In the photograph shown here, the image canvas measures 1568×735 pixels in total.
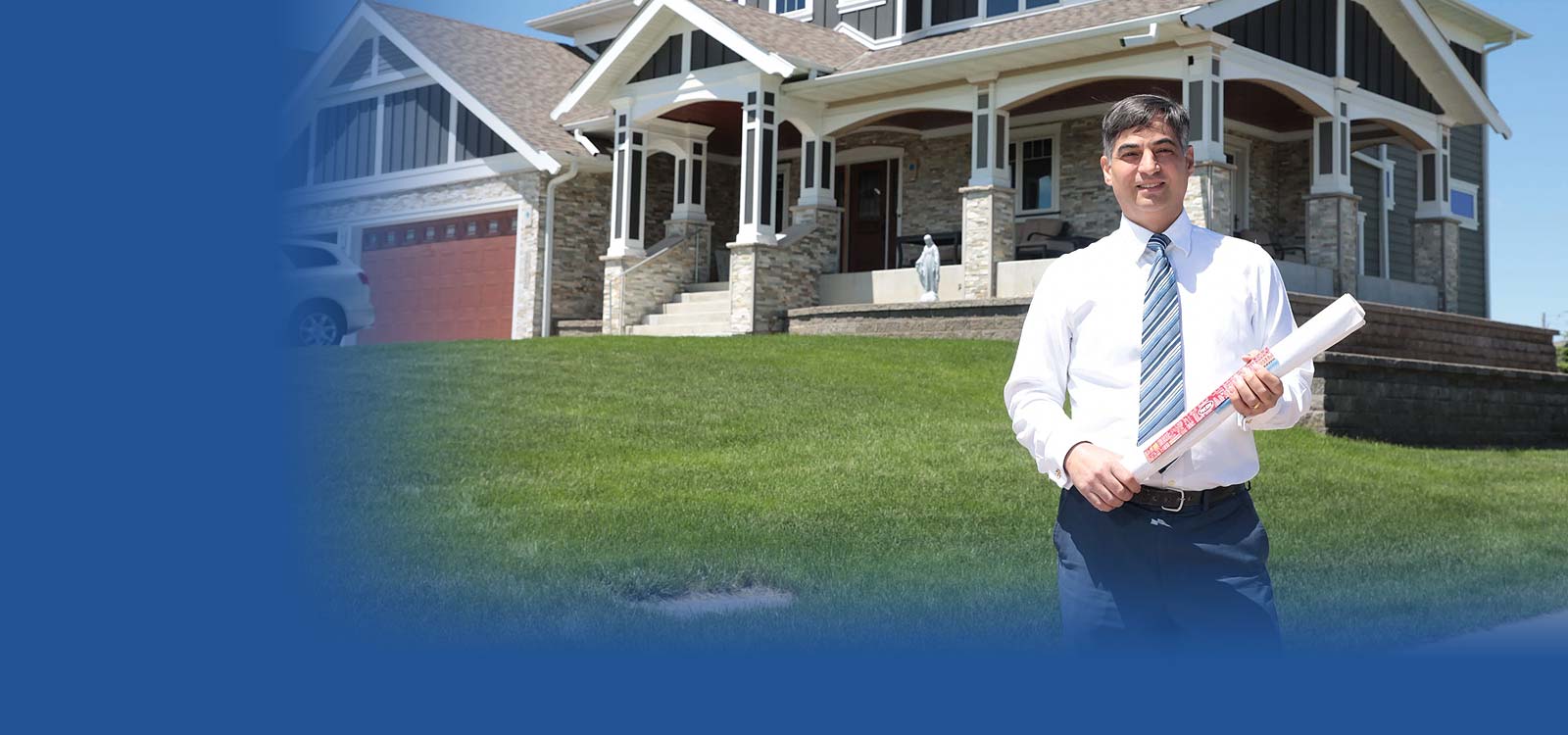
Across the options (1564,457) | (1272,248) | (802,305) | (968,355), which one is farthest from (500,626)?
(1272,248)

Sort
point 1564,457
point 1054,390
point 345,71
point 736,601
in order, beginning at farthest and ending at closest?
1. point 1564,457
2. point 736,601
3. point 1054,390
4. point 345,71

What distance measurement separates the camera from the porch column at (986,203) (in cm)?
1788

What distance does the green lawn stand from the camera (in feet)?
8.59

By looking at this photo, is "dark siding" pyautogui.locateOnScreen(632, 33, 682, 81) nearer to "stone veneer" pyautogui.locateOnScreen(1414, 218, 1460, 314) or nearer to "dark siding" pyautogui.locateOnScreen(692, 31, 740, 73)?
"dark siding" pyautogui.locateOnScreen(692, 31, 740, 73)

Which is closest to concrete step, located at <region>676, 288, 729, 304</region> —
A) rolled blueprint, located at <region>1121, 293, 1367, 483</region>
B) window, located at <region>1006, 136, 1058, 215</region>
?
window, located at <region>1006, 136, 1058, 215</region>

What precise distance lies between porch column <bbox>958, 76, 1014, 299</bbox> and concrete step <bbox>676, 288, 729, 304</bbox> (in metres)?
3.85

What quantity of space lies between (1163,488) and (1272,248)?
17.7m

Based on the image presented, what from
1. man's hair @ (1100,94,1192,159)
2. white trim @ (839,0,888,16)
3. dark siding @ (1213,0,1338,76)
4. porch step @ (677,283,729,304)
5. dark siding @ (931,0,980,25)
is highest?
white trim @ (839,0,888,16)

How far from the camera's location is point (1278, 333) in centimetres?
269

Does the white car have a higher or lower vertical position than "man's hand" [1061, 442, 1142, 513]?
higher

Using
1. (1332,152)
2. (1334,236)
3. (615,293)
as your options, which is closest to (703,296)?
(615,293)

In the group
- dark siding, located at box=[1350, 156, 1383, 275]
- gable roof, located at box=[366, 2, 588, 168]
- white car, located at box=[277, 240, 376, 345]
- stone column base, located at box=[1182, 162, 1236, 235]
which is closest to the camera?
white car, located at box=[277, 240, 376, 345]

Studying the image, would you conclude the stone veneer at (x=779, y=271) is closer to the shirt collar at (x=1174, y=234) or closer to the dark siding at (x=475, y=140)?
the dark siding at (x=475, y=140)

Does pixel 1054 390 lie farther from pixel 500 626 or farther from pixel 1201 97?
pixel 1201 97
